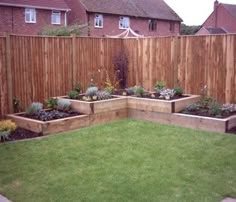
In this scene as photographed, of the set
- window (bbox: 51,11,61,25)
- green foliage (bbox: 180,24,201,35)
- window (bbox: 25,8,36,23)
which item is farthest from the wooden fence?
green foliage (bbox: 180,24,201,35)

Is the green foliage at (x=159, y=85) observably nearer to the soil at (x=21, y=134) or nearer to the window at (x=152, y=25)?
the soil at (x=21, y=134)

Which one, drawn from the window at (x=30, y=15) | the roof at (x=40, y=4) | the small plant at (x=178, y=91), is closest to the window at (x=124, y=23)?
the roof at (x=40, y=4)

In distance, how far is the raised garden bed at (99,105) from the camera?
26.5 ft

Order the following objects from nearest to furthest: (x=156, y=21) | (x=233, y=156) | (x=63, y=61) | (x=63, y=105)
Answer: (x=233, y=156)
(x=63, y=105)
(x=63, y=61)
(x=156, y=21)

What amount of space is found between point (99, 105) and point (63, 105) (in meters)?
0.85

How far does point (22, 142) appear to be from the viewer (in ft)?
21.1

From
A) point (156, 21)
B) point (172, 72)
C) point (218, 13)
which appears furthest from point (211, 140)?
point (218, 13)

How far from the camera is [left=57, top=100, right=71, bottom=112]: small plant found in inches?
323

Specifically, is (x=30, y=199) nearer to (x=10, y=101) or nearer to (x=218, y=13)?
(x=10, y=101)

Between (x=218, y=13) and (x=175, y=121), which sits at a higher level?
(x=218, y=13)

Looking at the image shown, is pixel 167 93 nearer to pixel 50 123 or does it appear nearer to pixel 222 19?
pixel 50 123

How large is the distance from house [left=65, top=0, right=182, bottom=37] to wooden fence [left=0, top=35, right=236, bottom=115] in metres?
17.5

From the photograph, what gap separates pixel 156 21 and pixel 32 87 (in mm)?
31281

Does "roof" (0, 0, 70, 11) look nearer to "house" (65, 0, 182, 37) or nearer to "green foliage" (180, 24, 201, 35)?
"house" (65, 0, 182, 37)
